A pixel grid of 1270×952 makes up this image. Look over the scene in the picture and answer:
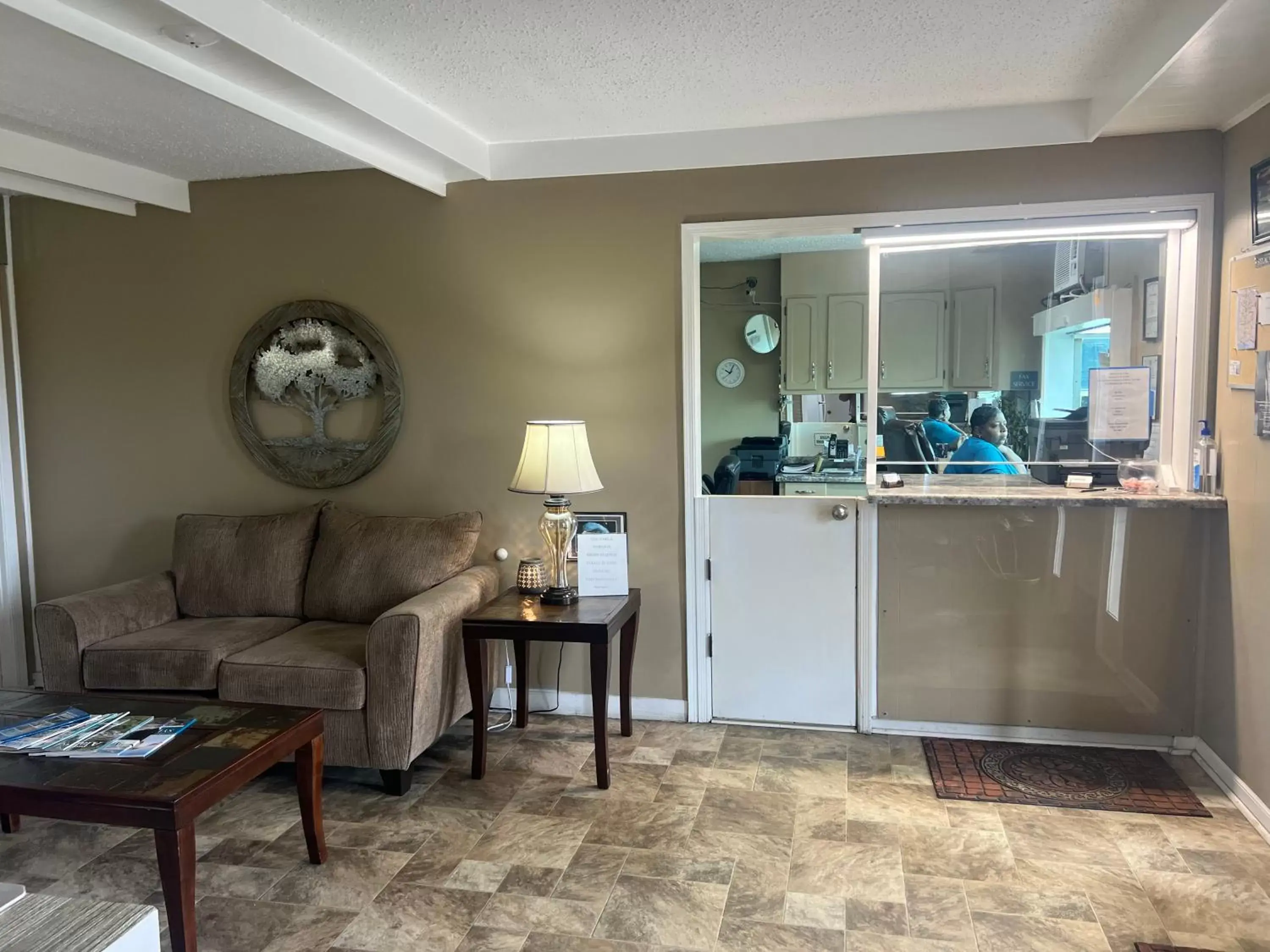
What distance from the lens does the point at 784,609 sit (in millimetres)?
3514

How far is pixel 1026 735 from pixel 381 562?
8.49 feet

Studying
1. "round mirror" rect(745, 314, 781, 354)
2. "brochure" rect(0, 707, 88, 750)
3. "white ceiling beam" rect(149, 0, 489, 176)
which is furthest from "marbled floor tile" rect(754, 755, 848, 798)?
"round mirror" rect(745, 314, 781, 354)

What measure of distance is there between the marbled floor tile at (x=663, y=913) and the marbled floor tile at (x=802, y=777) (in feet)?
2.18

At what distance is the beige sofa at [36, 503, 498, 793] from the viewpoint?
292 cm

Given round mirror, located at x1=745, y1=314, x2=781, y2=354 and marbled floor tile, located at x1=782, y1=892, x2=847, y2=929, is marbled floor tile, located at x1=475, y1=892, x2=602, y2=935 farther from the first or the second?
round mirror, located at x1=745, y1=314, x2=781, y2=354

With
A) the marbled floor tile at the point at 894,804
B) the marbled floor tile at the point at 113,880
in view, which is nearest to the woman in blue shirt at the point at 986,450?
the marbled floor tile at the point at 894,804

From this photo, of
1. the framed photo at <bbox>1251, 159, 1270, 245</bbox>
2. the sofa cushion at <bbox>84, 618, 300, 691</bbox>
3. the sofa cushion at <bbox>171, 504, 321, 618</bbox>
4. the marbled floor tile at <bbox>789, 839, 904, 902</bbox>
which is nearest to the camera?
the marbled floor tile at <bbox>789, 839, 904, 902</bbox>

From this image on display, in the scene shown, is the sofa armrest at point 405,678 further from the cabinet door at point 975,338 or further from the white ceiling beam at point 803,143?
the cabinet door at point 975,338

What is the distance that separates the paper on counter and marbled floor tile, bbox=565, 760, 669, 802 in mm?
2404

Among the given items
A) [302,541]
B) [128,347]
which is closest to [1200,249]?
[302,541]

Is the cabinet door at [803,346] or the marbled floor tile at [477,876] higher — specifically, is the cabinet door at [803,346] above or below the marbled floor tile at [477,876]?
above

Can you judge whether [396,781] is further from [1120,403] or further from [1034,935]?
[1120,403]

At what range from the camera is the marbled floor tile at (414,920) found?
2.20 metres

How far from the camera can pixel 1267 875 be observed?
2434 millimetres
